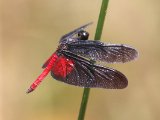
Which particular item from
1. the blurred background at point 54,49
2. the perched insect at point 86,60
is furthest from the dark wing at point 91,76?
the blurred background at point 54,49

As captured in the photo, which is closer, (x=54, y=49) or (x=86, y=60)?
(x=86, y=60)

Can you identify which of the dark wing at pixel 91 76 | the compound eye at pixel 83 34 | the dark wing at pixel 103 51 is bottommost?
the dark wing at pixel 91 76

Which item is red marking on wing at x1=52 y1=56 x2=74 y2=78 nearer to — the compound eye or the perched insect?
the perched insect

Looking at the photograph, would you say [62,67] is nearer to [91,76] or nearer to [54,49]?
[91,76]

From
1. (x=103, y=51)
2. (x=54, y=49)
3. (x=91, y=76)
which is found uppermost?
(x=54, y=49)

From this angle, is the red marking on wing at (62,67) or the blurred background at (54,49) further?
the blurred background at (54,49)

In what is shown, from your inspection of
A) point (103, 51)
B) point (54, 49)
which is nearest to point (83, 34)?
point (103, 51)

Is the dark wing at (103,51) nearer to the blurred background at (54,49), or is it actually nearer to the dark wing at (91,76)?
the dark wing at (91,76)
